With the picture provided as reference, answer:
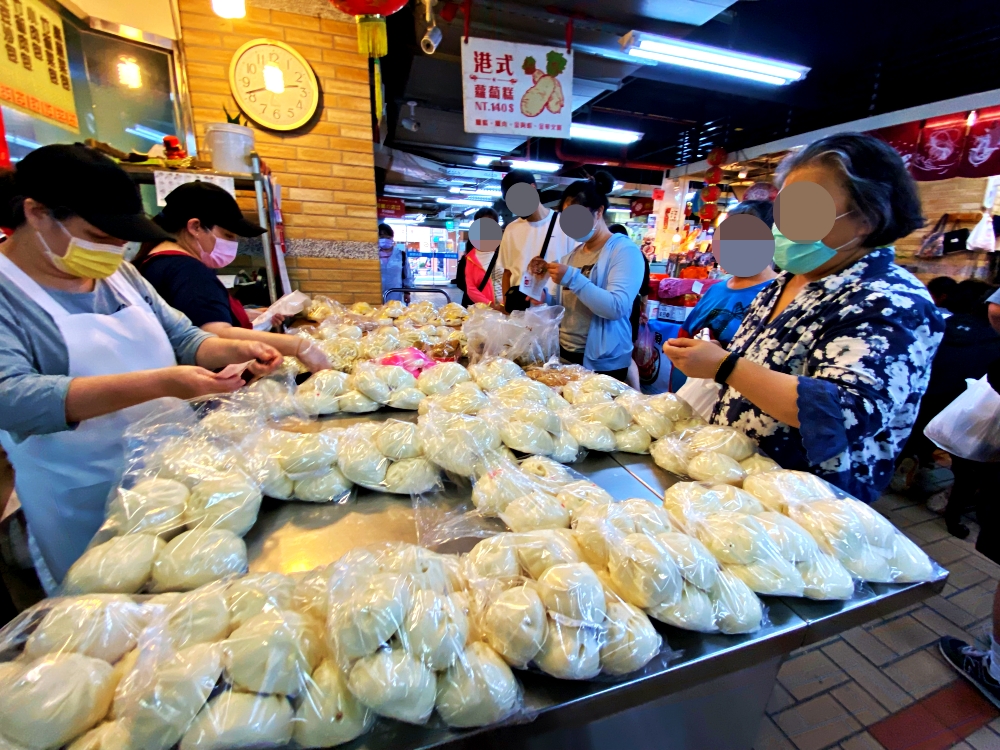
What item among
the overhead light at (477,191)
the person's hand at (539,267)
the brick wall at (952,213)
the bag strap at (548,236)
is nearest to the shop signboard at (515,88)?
the bag strap at (548,236)

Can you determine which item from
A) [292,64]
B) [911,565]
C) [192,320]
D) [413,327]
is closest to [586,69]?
[292,64]

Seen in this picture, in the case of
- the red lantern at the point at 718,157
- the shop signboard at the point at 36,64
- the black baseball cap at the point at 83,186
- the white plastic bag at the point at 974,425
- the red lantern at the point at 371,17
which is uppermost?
the red lantern at the point at 718,157

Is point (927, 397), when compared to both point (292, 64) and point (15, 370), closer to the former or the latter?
point (15, 370)

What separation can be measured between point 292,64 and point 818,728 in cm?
584

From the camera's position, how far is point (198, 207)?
2.11 m

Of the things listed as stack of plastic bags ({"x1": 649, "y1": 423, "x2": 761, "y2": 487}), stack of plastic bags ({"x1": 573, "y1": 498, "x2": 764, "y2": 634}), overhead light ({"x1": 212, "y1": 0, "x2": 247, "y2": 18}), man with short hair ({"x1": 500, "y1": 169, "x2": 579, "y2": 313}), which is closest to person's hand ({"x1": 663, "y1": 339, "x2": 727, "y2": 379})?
stack of plastic bags ({"x1": 649, "y1": 423, "x2": 761, "y2": 487})

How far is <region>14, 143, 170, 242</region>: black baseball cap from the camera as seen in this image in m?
1.21

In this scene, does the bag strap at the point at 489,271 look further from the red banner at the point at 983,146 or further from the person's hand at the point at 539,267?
the red banner at the point at 983,146

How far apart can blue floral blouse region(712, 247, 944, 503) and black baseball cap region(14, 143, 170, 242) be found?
1994 mm

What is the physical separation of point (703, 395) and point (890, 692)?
173cm

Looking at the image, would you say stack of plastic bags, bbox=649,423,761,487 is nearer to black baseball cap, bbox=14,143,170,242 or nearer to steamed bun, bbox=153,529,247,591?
steamed bun, bbox=153,529,247,591

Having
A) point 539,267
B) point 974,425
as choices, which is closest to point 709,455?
point 539,267

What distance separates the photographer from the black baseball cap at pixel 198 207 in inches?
82.9

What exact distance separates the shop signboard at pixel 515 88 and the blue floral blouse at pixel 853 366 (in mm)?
3155
